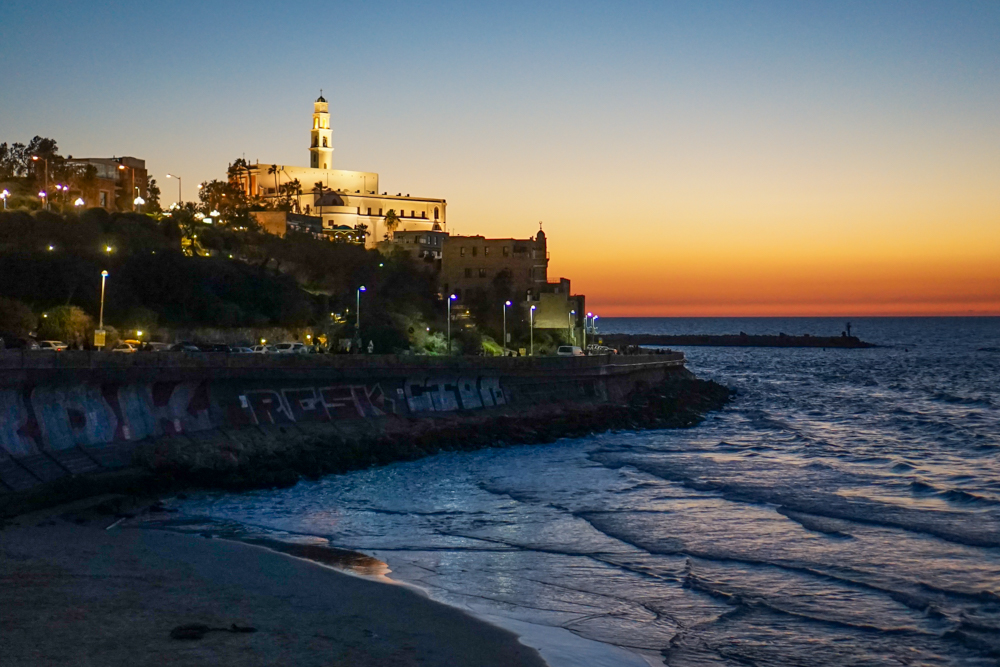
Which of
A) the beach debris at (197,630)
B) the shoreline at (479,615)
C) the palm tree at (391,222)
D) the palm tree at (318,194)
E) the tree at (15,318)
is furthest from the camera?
the palm tree at (318,194)

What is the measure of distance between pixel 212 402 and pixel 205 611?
24.3 metres

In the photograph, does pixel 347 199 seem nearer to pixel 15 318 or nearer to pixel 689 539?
pixel 15 318

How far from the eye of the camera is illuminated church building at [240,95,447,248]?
15750 cm

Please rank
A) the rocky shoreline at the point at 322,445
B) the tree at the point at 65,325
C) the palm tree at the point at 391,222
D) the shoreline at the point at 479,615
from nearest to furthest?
1. the shoreline at the point at 479,615
2. the rocky shoreline at the point at 322,445
3. the tree at the point at 65,325
4. the palm tree at the point at 391,222

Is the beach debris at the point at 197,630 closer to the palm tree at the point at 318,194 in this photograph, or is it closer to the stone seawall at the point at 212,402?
the stone seawall at the point at 212,402

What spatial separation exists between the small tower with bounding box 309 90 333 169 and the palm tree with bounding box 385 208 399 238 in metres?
25.6

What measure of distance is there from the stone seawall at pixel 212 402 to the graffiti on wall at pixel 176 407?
52mm

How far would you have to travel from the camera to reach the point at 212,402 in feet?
142

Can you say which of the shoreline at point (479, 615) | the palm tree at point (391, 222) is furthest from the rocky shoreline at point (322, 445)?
the palm tree at point (391, 222)

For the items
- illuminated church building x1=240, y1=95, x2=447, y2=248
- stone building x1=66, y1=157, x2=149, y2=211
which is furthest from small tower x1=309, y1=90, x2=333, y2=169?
stone building x1=66, y1=157, x2=149, y2=211

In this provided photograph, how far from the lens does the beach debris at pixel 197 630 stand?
18.0 m

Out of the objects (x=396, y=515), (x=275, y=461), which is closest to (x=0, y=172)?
(x=275, y=461)

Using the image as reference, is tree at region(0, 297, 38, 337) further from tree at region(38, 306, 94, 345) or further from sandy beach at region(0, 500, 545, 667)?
sandy beach at region(0, 500, 545, 667)

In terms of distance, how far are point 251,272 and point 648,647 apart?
72779 mm
